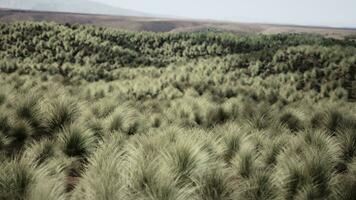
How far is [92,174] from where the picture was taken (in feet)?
14.8

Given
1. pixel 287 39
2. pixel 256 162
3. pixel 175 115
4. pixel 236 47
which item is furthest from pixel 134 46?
pixel 256 162

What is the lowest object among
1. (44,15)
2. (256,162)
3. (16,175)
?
(44,15)

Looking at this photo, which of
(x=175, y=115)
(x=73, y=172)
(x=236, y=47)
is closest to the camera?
(x=73, y=172)

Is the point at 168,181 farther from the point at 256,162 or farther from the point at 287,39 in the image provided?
the point at 287,39

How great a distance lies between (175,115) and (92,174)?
741 centimetres

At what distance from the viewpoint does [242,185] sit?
4.94 m

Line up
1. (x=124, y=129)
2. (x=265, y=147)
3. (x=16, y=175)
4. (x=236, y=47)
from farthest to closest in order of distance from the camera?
(x=236, y=47)
(x=124, y=129)
(x=265, y=147)
(x=16, y=175)

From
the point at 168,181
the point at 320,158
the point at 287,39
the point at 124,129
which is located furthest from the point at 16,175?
the point at 287,39

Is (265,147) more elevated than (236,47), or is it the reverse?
(265,147)

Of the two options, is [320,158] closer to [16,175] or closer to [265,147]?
[265,147]

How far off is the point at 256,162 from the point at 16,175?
3350mm

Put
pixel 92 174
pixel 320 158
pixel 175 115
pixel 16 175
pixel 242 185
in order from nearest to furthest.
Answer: pixel 16 175
pixel 92 174
pixel 242 185
pixel 320 158
pixel 175 115

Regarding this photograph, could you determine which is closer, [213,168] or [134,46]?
[213,168]

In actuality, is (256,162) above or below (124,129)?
above
